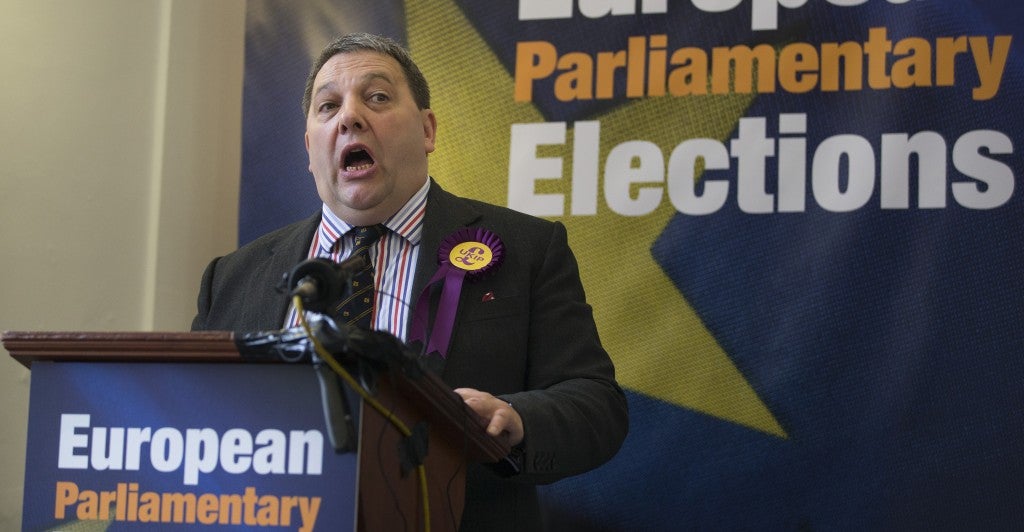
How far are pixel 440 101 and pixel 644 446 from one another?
1.10 m

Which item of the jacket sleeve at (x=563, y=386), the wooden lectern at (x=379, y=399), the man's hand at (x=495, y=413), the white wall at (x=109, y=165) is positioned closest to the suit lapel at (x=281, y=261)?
the jacket sleeve at (x=563, y=386)

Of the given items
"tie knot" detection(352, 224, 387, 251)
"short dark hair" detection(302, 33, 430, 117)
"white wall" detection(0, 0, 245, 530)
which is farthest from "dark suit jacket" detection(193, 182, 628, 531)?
"white wall" detection(0, 0, 245, 530)

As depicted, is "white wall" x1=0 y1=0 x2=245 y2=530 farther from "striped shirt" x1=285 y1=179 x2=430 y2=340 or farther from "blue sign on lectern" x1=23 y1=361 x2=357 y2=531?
"blue sign on lectern" x1=23 y1=361 x2=357 y2=531

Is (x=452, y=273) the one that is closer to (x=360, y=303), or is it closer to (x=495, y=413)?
(x=360, y=303)

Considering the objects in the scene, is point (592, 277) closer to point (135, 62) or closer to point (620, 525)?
point (620, 525)

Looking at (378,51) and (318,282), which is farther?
(378,51)

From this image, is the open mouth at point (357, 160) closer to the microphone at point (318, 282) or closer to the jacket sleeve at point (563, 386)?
the jacket sleeve at point (563, 386)

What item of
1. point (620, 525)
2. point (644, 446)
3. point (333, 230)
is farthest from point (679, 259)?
point (333, 230)

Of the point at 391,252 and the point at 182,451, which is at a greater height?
the point at 391,252

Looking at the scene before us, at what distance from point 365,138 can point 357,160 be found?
5 cm

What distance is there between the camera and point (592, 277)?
3.36 m

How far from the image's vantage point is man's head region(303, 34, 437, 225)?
2684 millimetres

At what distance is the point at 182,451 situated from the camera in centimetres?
166

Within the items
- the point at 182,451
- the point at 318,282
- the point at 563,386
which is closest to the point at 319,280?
the point at 318,282
